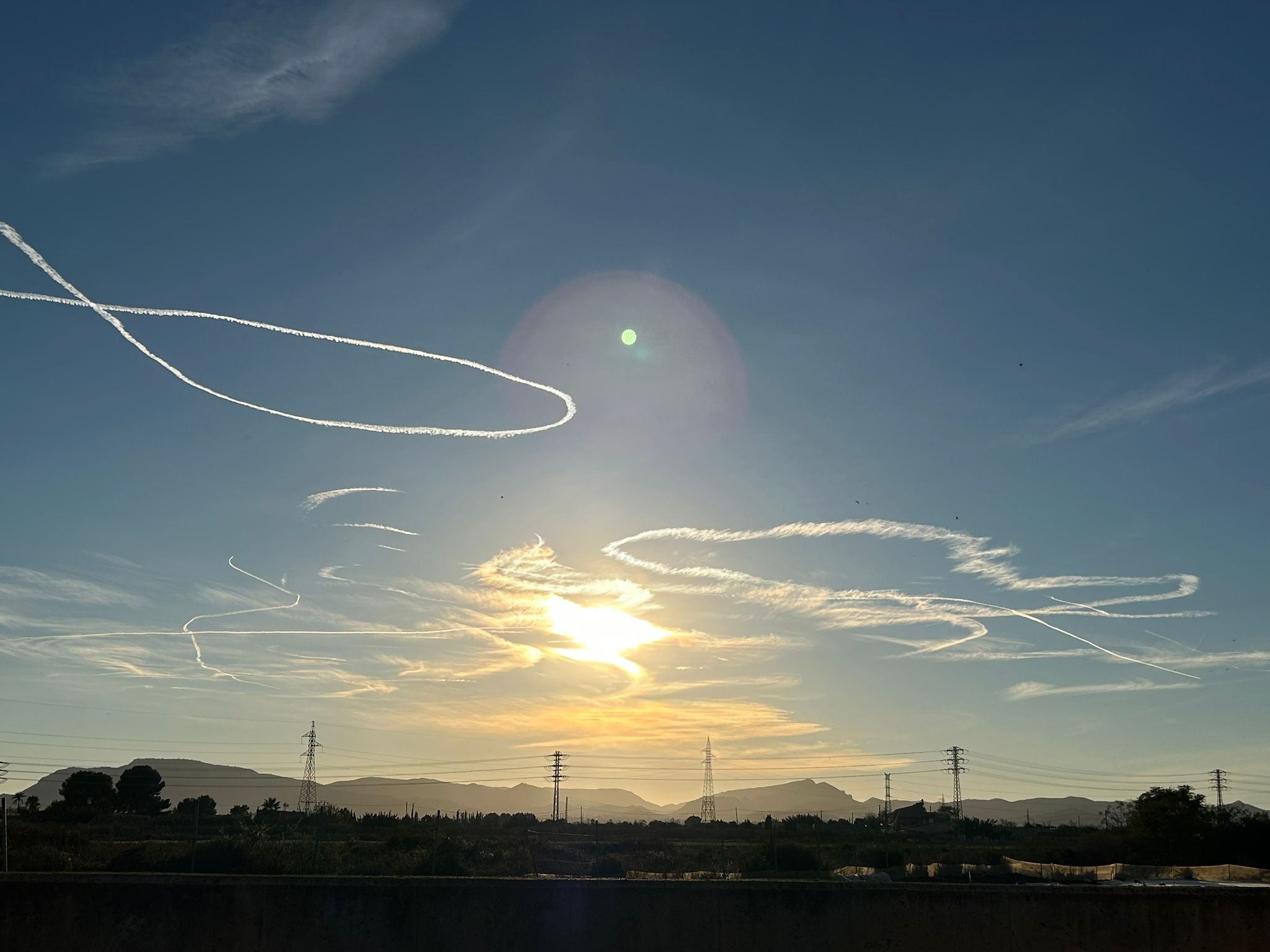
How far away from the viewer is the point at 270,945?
8461 millimetres

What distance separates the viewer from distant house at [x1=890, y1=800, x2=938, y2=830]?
10356cm

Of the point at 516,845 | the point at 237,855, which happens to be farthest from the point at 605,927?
the point at 516,845

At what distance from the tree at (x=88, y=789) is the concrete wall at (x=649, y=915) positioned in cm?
9264

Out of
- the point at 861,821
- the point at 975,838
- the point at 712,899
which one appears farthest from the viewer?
the point at 861,821

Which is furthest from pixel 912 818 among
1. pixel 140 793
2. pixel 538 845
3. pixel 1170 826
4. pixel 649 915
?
pixel 649 915

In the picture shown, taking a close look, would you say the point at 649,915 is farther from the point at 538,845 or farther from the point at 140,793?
the point at 140,793

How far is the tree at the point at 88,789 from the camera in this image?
90.3 meters

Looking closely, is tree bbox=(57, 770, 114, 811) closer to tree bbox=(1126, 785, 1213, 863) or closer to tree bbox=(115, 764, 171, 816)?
tree bbox=(115, 764, 171, 816)

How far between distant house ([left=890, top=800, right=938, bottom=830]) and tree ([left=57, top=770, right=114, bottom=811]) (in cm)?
7405

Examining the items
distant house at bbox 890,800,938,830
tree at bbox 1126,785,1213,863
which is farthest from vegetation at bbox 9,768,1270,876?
distant house at bbox 890,800,938,830

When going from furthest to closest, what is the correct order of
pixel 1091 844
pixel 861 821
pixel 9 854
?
pixel 861 821, pixel 1091 844, pixel 9 854

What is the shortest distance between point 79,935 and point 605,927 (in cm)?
438

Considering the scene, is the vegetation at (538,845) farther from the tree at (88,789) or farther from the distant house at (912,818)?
the distant house at (912,818)

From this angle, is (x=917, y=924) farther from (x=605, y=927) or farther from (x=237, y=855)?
(x=237, y=855)
